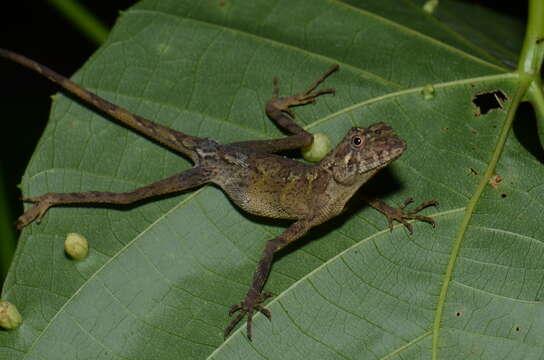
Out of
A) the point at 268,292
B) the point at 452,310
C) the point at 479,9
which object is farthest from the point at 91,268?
the point at 479,9

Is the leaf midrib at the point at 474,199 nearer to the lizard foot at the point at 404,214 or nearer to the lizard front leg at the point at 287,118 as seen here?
the lizard foot at the point at 404,214

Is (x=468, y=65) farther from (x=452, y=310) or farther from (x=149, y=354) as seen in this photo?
(x=149, y=354)

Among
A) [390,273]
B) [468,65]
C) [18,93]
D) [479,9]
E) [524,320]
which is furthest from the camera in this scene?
[18,93]

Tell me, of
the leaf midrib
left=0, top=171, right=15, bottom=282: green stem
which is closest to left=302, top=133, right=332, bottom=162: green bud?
the leaf midrib

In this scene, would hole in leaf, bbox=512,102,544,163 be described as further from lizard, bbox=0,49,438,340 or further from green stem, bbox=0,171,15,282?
green stem, bbox=0,171,15,282

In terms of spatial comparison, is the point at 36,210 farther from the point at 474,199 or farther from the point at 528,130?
the point at 528,130

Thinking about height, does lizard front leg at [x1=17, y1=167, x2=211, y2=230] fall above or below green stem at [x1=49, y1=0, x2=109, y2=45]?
below
